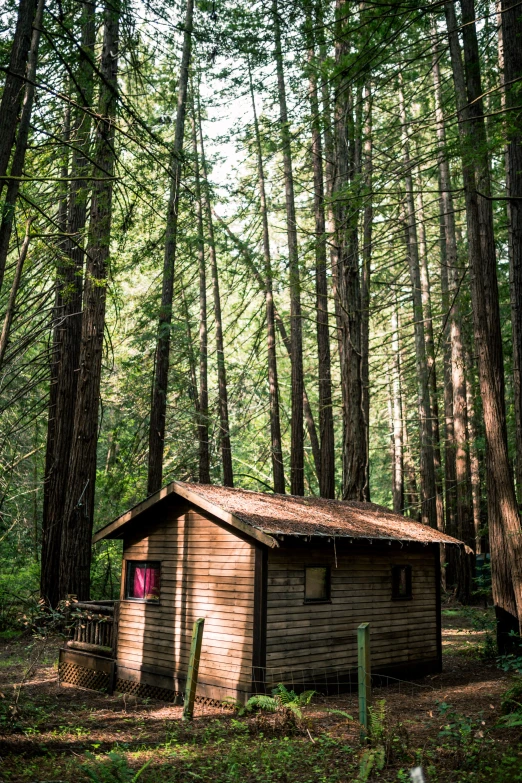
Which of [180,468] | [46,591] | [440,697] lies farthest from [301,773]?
[180,468]

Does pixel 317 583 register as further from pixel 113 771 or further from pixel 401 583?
pixel 113 771

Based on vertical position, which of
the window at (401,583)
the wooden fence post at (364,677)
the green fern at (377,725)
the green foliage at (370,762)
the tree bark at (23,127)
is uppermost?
the tree bark at (23,127)

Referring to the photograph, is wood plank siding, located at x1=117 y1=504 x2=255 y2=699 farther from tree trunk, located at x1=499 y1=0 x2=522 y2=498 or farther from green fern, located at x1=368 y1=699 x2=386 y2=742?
tree trunk, located at x1=499 y1=0 x2=522 y2=498

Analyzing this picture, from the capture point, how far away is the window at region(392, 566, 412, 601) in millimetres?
13391

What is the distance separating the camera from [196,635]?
1028 cm

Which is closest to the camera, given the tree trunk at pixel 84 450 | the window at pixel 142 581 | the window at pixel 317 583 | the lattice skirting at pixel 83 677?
the window at pixel 317 583

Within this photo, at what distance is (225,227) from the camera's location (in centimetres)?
2080

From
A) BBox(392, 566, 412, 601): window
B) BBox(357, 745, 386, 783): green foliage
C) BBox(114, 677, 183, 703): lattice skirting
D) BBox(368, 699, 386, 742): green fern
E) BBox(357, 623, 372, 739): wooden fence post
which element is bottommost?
BBox(114, 677, 183, 703): lattice skirting

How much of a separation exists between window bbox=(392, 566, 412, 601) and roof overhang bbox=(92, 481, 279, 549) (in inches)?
166

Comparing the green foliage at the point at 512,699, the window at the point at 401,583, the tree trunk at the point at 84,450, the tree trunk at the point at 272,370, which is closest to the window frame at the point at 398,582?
the window at the point at 401,583

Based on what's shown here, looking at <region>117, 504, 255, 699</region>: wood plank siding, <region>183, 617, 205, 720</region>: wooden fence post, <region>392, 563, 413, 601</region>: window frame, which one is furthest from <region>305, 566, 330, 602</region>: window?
<region>392, 563, 413, 601</region>: window frame

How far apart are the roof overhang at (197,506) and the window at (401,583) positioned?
13.8 ft

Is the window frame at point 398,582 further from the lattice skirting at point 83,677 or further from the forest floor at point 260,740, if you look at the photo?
the lattice skirting at point 83,677

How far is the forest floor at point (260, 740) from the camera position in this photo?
6.41 meters
